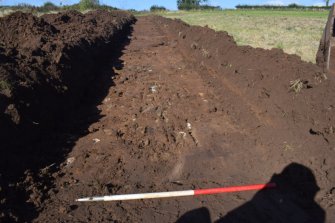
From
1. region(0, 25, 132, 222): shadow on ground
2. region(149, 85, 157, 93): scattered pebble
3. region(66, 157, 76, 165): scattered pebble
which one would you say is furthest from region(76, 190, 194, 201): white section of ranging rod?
region(149, 85, 157, 93): scattered pebble

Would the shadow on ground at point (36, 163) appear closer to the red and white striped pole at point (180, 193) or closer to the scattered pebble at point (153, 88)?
the red and white striped pole at point (180, 193)

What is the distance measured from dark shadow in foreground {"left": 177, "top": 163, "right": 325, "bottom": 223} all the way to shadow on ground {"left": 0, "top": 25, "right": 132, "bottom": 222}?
1818 millimetres

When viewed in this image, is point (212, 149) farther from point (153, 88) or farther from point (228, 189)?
point (153, 88)

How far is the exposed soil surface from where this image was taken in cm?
452

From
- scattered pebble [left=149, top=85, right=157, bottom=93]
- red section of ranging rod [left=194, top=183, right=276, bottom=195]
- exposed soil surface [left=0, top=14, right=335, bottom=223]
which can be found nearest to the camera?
exposed soil surface [left=0, top=14, right=335, bottom=223]

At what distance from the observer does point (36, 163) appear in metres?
5.52

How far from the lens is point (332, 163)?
5.30m

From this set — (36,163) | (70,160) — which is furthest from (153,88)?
(36,163)

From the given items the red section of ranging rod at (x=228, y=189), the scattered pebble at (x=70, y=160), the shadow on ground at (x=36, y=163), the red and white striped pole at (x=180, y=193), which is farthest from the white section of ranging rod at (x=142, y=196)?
the scattered pebble at (x=70, y=160)

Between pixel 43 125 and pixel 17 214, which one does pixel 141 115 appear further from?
pixel 17 214

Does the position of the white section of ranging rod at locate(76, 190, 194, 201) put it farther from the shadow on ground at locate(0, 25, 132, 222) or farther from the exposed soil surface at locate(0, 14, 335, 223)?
the shadow on ground at locate(0, 25, 132, 222)

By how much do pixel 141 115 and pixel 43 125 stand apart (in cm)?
195

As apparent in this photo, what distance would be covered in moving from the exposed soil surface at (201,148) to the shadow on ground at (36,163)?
0.03 m

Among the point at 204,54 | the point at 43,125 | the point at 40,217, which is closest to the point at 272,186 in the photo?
the point at 40,217
